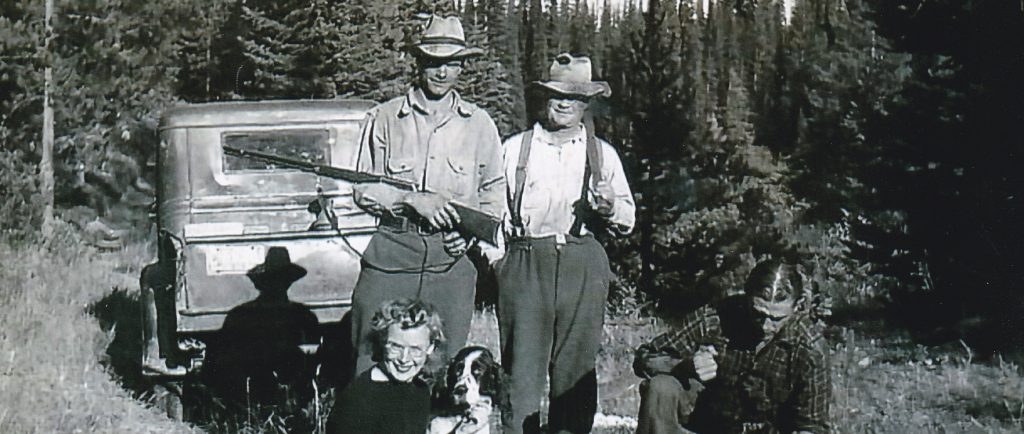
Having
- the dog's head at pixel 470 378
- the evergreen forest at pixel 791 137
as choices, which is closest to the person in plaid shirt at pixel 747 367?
the dog's head at pixel 470 378

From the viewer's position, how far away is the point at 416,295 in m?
4.38

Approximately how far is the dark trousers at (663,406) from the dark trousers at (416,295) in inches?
31.3

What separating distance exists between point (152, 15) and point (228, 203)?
5.74 m

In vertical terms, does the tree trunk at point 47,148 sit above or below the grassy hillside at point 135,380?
above

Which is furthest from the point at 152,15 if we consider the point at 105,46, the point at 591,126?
the point at 591,126

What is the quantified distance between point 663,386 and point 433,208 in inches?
41.0

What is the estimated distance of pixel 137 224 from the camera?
40.0 ft

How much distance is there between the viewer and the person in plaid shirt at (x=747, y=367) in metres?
3.61

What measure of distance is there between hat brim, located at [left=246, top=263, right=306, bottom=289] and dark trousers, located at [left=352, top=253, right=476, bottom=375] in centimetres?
188

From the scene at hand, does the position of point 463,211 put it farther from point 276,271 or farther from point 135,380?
point 135,380

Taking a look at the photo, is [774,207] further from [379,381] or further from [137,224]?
[137,224]

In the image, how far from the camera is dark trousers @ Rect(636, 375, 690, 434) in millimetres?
3807

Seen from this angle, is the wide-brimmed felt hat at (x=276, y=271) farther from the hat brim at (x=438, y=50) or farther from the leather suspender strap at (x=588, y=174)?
the hat brim at (x=438, y=50)

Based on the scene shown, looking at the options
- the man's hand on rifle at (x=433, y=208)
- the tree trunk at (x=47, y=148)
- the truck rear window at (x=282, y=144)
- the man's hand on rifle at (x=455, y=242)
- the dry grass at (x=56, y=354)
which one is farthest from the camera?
the tree trunk at (x=47, y=148)
